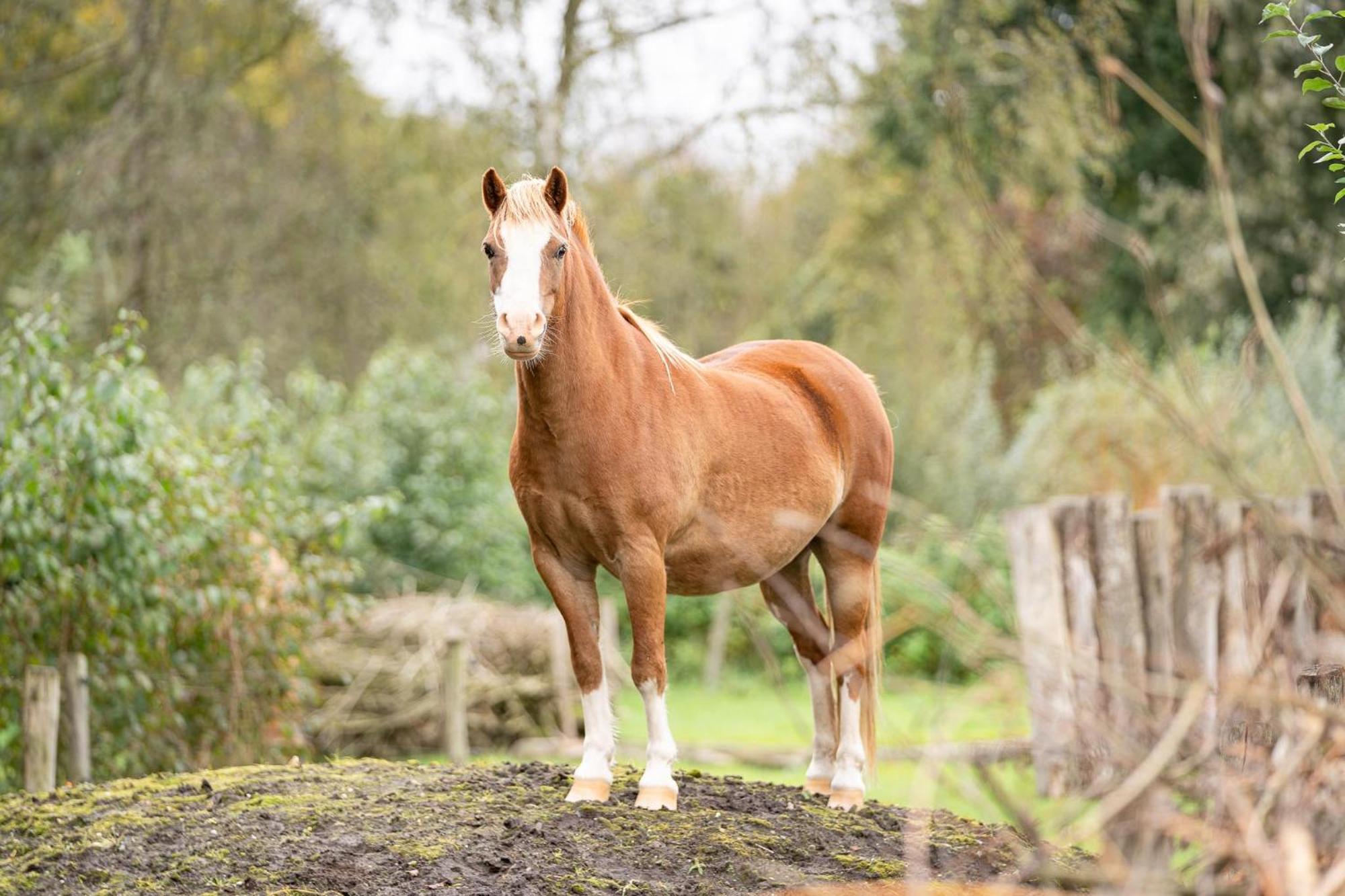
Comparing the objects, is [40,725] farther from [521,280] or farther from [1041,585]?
[1041,585]

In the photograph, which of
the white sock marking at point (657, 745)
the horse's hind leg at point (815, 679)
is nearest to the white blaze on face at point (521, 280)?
the white sock marking at point (657, 745)

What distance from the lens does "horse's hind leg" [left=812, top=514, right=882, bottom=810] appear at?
17.6 ft

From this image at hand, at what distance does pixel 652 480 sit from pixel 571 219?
1019 mm

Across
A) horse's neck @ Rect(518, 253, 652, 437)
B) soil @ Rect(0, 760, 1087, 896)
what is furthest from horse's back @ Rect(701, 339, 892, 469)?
soil @ Rect(0, 760, 1087, 896)

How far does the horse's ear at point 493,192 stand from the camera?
4531mm

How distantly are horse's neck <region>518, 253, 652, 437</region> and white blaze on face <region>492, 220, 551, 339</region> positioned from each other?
0.31 m

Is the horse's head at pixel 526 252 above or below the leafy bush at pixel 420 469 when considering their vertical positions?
above

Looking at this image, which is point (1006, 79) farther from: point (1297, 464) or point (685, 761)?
point (685, 761)

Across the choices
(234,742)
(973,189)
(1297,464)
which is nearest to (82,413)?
(234,742)

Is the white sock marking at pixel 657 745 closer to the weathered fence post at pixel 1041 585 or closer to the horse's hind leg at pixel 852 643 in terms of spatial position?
the horse's hind leg at pixel 852 643

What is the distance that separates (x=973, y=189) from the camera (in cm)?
182

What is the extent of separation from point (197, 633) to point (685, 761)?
15.8 ft

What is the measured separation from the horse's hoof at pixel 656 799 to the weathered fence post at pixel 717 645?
484 inches

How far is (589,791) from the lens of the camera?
186 inches
